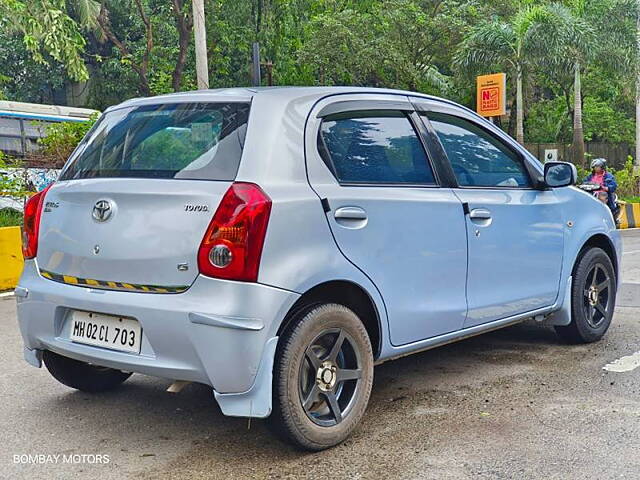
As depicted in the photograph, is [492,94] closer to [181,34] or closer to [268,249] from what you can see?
[181,34]

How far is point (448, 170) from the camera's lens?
420 centimetres

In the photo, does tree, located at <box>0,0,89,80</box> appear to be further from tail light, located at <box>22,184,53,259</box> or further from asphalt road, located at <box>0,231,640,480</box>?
tail light, located at <box>22,184,53,259</box>

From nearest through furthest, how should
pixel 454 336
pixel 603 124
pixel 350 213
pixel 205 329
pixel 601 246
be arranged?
1. pixel 205 329
2. pixel 350 213
3. pixel 454 336
4. pixel 601 246
5. pixel 603 124

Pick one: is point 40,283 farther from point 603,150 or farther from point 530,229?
point 603,150

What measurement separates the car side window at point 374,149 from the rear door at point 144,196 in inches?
18.6

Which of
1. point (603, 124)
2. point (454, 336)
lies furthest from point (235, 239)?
point (603, 124)

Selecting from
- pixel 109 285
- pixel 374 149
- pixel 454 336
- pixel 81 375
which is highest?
pixel 374 149

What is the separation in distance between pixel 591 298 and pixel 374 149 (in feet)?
7.74

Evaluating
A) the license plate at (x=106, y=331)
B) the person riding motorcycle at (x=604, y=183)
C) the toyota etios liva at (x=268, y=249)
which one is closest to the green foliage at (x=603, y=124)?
the person riding motorcycle at (x=604, y=183)

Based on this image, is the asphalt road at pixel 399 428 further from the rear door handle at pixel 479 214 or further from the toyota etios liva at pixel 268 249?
the rear door handle at pixel 479 214

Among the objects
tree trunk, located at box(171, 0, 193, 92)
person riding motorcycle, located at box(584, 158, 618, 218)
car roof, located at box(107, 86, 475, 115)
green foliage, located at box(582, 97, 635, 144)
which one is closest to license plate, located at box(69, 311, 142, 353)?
car roof, located at box(107, 86, 475, 115)

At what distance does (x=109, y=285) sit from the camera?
3350 millimetres

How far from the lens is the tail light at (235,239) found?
10.2 ft

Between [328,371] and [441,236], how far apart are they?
3.30 feet
